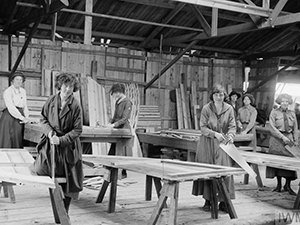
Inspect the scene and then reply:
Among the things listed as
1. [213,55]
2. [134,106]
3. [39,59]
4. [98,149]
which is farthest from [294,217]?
[213,55]

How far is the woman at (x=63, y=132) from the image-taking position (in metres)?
4.77

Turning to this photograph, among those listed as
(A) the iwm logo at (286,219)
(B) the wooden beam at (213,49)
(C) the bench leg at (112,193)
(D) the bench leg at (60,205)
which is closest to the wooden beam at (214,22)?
(B) the wooden beam at (213,49)

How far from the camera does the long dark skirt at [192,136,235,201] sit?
613 centimetres

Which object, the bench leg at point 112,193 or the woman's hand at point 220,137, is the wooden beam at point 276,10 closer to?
the woman's hand at point 220,137

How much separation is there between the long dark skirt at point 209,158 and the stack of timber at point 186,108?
644 centimetres

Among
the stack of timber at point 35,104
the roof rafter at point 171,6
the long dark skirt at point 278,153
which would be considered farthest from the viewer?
the roof rafter at point 171,6

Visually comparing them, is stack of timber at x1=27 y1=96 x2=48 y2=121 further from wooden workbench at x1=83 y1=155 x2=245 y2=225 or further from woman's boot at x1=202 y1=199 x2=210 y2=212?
woman's boot at x1=202 y1=199 x2=210 y2=212

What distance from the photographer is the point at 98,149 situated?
28.8 ft

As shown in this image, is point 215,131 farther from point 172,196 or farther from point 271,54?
point 271,54

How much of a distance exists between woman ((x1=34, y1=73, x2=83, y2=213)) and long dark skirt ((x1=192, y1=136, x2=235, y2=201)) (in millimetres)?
1964

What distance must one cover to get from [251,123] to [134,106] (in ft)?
10.4

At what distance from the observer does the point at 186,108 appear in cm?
1297

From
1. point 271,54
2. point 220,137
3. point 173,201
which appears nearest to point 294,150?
point 220,137

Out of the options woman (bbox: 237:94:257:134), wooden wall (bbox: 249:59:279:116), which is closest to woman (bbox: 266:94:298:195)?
woman (bbox: 237:94:257:134)
